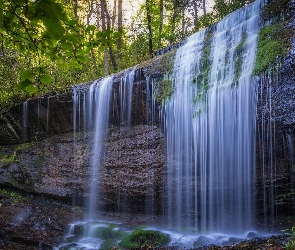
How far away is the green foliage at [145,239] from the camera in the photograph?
21.4 feet

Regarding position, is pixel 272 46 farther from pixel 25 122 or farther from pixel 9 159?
pixel 9 159

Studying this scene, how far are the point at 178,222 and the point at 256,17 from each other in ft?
19.3

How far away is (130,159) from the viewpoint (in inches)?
344

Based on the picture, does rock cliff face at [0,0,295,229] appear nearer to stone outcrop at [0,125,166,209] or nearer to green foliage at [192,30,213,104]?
stone outcrop at [0,125,166,209]

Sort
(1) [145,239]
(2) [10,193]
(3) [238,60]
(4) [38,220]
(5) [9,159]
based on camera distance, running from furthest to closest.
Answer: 1. (5) [9,159]
2. (2) [10,193]
3. (4) [38,220]
4. (3) [238,60]
5. (1) [145,239]

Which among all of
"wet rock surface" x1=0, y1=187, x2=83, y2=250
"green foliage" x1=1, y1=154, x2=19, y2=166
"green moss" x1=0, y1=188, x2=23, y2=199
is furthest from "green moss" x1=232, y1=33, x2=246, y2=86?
"green foliage" x1=1, y1=154, x2=19, y2=166

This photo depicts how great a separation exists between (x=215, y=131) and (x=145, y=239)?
3015 mm

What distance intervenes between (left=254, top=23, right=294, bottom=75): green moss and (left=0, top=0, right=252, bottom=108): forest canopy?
3.55m

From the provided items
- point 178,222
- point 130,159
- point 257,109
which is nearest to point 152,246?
point 178,222

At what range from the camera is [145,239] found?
6723 millimetres

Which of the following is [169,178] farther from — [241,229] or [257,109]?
[257,109]

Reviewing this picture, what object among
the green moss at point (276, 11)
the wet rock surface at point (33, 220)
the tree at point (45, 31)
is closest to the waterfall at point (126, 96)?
the wet rock surface at point (33, 220)

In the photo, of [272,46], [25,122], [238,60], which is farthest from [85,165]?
[272,46]

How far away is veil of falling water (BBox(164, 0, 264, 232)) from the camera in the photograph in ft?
22.3
